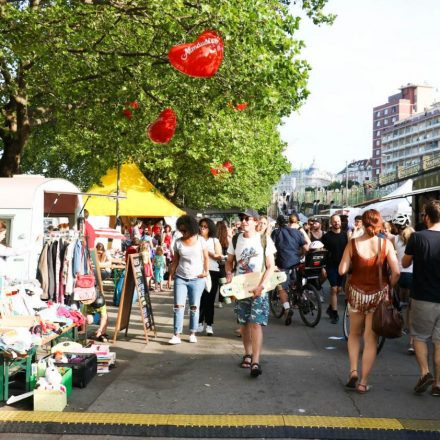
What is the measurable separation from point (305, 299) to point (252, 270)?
12.0 ft

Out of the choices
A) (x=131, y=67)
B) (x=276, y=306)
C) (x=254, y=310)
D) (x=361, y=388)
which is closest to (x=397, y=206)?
(x=276, y=306)

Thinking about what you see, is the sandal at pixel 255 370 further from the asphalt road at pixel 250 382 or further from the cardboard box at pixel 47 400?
the cardboard box at pixel 47 400

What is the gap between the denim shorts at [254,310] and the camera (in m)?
6.49

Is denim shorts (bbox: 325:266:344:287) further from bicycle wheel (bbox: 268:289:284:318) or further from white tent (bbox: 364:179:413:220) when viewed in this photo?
white tent (bbox: 364:179:413:220)

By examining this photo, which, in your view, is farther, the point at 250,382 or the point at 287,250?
the point at 287,250

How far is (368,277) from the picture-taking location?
581cm

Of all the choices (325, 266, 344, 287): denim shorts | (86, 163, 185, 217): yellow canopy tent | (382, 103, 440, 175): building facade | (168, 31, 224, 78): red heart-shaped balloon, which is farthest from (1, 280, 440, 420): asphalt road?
(382, 103, 440, 175): building facade

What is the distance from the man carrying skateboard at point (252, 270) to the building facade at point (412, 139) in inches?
5666

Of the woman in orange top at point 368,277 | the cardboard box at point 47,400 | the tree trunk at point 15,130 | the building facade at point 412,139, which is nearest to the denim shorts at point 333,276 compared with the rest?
the woman in orange top at point 368,277

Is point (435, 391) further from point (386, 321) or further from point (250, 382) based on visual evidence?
point (250, 382)

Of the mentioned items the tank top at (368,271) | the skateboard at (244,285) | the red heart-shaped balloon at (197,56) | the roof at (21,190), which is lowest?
the skateboard at (244,285)

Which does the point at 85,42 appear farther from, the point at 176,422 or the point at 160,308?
the point at 176,422

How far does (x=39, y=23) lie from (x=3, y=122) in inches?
265

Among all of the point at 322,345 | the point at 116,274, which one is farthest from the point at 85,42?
the point at 322,345
